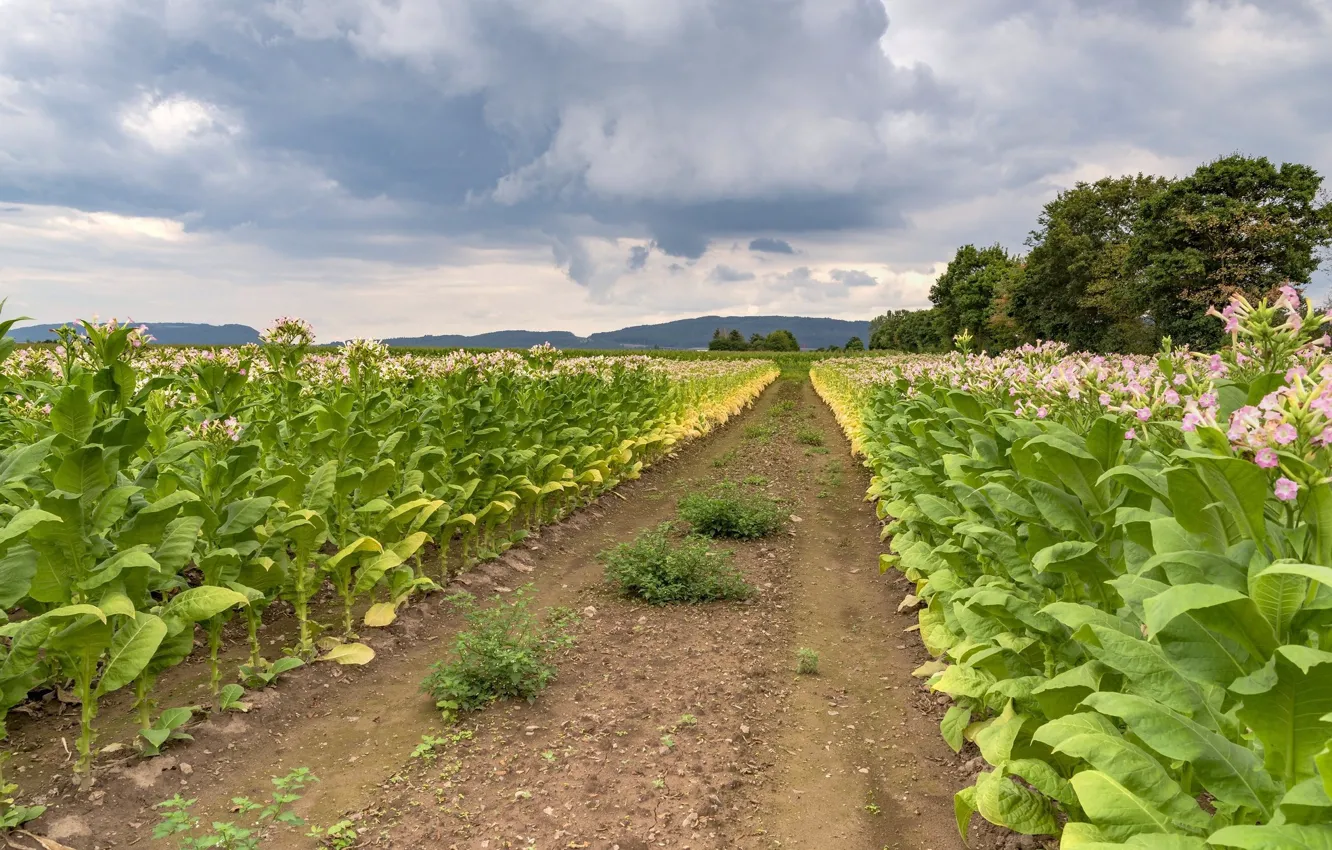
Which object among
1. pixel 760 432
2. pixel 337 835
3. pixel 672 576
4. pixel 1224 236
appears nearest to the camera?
pixel 337 835

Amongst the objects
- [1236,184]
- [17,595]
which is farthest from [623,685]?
[1236,184]

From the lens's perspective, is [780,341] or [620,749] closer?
[620,749]

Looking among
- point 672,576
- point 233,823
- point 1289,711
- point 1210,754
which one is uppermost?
point 1289,711

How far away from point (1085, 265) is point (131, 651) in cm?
5162

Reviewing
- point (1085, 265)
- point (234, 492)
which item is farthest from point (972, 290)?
point (234, 492)

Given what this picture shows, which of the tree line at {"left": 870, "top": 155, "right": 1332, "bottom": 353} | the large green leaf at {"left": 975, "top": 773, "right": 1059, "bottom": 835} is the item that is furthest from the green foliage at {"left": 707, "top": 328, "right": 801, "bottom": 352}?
the large green leaf at {"left": 975, "top": 773, "right": 1059, "bottom": 835}

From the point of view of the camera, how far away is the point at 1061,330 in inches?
1959

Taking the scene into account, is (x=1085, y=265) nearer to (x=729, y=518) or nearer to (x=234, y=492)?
(x=729, y=518)

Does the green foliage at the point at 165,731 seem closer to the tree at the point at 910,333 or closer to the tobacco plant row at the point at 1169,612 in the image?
the tobacco plant row at the point at 1169,612

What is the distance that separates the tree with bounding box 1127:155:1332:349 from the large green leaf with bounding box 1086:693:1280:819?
38227 mm

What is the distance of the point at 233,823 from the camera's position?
3.98 meters

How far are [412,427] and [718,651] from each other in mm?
3406

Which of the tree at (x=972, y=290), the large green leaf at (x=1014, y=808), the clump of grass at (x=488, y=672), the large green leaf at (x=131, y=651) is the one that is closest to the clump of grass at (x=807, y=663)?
the clump of grass at (x=488, y=672)

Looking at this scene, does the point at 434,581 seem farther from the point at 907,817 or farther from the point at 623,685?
the point at 907,817
